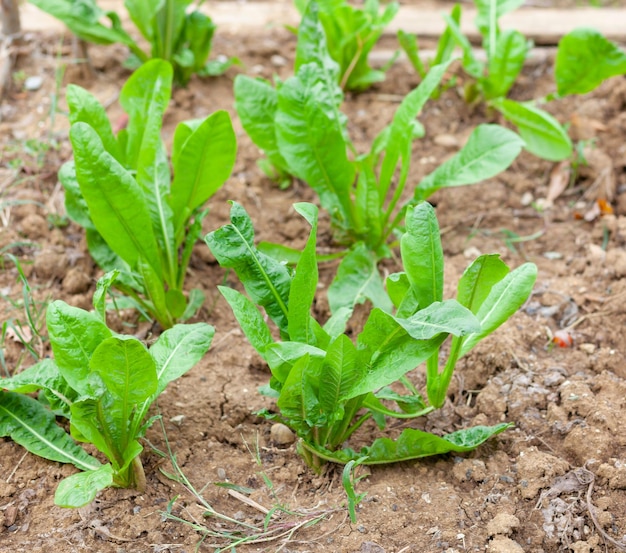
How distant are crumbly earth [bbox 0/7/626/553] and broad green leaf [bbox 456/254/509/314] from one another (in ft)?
1.26

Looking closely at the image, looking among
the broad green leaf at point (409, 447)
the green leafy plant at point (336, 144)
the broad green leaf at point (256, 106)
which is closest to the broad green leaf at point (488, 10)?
the green leafy plant at point (336, 144)

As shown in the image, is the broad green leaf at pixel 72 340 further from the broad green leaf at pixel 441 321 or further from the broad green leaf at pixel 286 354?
the broad green leaf at pixel 441 321

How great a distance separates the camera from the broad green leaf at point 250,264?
2.03m

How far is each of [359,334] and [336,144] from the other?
3.05 feet

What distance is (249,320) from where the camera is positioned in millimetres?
2008

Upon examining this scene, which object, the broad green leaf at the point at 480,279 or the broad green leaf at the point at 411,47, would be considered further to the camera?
the broad green leaf at the point at 411,47

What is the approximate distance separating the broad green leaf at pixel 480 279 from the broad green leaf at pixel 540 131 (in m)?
1.29

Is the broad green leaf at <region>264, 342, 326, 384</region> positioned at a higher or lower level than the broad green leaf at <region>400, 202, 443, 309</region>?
lower

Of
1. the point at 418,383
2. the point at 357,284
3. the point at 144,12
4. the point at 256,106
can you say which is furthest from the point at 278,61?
the point at 418,383

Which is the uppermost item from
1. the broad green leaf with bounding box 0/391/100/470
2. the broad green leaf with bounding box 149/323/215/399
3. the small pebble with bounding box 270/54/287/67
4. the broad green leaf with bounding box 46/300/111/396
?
the broad green leaf with bounding box 46/300/111/396

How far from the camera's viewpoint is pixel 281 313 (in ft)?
6.95

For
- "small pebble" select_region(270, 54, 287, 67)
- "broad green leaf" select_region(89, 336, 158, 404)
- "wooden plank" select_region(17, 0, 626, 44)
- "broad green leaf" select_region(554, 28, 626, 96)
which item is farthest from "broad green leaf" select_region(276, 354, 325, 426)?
"wooden plank" select_region(17, 0, 626, 44)

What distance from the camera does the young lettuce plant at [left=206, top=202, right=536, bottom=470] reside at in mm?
1891

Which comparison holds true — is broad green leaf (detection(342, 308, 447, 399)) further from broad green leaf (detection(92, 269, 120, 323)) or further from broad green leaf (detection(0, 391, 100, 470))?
broad green leaf (detection(0, 391, 100, 470))
